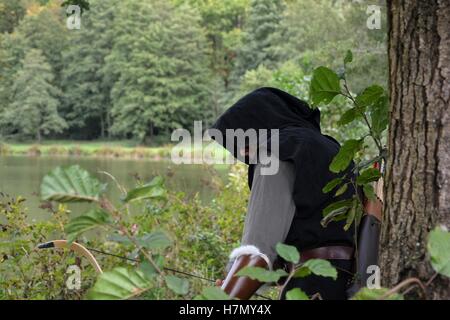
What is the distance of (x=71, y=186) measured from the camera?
1.23m

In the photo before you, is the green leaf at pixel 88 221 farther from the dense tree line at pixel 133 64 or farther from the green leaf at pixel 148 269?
the dense tree line at pixel 133 64

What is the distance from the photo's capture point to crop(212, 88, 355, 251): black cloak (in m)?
2.04

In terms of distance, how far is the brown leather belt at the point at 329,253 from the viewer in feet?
6.84

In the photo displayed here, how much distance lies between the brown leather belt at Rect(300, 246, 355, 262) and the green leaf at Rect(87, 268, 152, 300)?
873 mm

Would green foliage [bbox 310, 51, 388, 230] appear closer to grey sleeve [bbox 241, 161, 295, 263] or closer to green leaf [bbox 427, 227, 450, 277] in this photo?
grey sleeve [bbox 241, 161, 295, 263]

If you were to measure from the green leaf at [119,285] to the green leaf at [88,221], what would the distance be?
0.09 metres

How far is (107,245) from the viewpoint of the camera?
4.87 m

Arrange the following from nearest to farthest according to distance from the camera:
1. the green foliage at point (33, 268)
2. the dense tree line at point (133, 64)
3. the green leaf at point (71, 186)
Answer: the green leaf at point (71, 186), the green foliage at point (33, 268), the dense tree line at point (133, 64)

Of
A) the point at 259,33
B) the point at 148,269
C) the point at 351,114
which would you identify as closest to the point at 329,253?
the point at 351,114

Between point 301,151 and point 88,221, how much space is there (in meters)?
0.93

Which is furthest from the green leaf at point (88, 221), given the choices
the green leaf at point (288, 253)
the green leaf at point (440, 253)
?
the green leaf at point (440, 253)

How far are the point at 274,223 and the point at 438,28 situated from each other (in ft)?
2.40

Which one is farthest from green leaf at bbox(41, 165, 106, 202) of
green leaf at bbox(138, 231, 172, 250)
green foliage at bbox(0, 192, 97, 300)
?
green foliage at bbox(0, 192, 97, 300)

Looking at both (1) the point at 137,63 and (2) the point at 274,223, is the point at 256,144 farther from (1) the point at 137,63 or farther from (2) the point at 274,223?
(1) the point at 137,63
